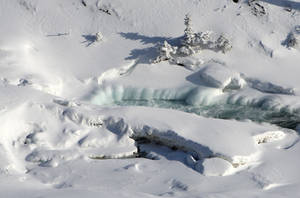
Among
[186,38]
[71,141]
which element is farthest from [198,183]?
[186,38]

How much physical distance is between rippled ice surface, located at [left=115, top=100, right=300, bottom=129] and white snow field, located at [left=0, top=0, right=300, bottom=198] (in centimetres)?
5

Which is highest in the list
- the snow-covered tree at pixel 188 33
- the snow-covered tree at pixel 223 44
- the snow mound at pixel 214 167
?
the snow-covered tree at pixel 188 33

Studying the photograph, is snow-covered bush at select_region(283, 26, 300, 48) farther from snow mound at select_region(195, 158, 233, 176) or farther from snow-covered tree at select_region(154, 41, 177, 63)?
snow mound at select_region(195, 158, 233, 176)

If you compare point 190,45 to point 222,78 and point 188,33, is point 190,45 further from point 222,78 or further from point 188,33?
point 222,78

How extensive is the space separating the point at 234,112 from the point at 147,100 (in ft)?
8.52

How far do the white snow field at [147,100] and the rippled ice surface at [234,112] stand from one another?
0.05 meters

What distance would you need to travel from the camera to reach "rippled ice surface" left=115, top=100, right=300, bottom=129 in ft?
50.9

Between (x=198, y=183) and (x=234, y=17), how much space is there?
7828mm

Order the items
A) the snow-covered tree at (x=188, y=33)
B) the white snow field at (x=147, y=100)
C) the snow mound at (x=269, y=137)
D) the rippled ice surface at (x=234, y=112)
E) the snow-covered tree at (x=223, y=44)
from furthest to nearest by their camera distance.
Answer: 1. the snow-covered tree at (x=223, y=44)
2. the snow-covered tree at (x=188, y=33)
3. the rippled ice surface at (x=234, y=112)
4. the snow mound at (x=269, y=137)
5. the white snow field at (x=147, y=100)

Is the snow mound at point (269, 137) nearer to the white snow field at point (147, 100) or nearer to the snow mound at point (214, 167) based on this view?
the white snow field at point (147, 100)

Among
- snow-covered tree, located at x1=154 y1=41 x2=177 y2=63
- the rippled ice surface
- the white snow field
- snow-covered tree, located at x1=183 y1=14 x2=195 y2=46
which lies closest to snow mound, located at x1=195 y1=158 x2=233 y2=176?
the white snow field

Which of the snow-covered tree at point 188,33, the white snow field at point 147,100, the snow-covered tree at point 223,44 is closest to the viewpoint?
the white snow field at point 147,100

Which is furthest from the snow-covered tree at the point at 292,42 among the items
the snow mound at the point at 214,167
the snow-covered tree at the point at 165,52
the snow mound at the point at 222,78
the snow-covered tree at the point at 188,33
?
the snow mound at the point at 214,167

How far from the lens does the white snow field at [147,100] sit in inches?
503
